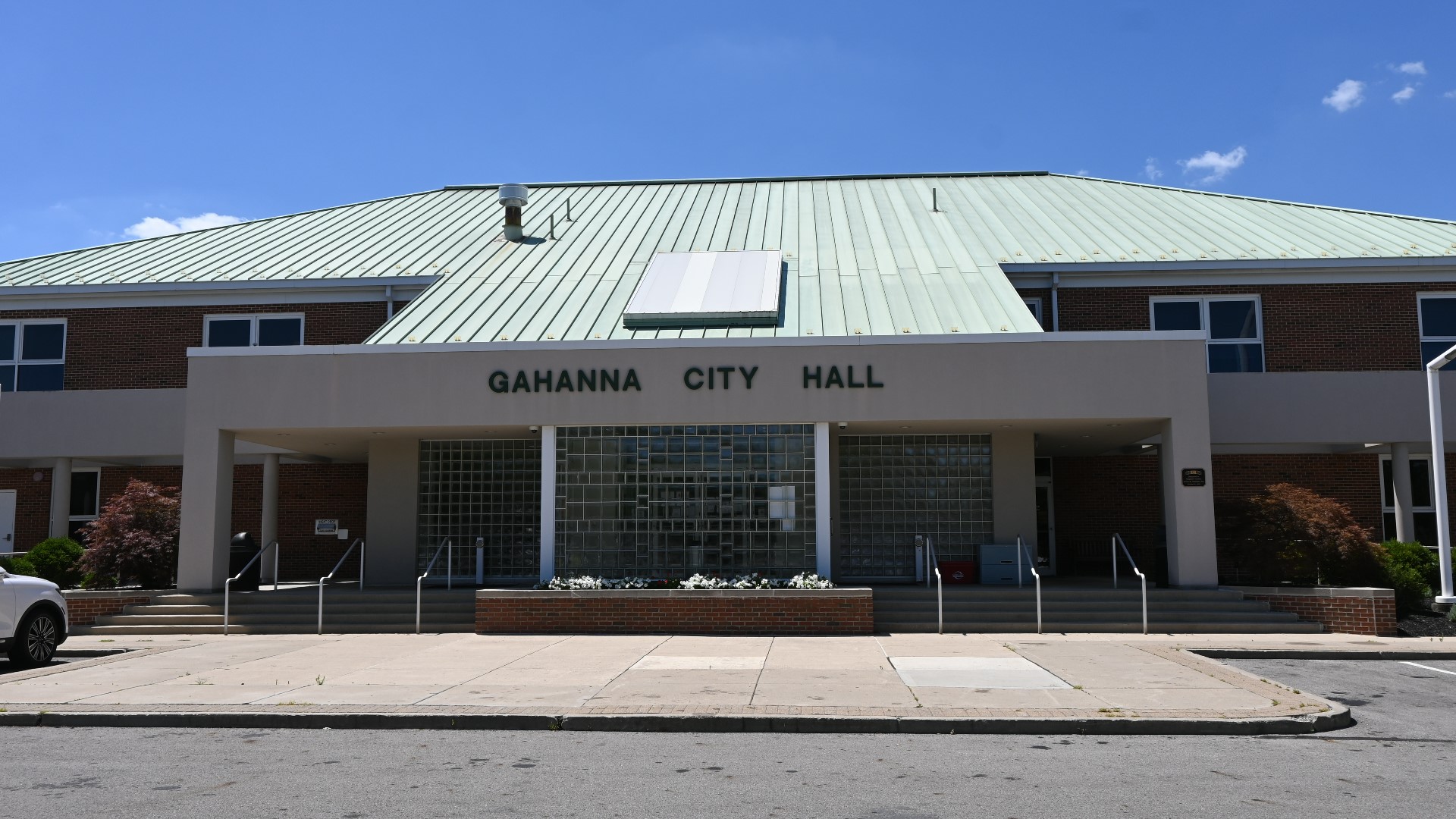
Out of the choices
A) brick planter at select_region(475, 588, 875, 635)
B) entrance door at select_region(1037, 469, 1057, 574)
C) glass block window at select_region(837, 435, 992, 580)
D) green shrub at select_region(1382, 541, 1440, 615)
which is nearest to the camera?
brick planter at select_region(475, 588, 875, 635)

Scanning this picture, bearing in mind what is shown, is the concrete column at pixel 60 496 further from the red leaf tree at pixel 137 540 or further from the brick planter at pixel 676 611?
the brick planter at pixel 676 611

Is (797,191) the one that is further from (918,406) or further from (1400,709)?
(1400,709)

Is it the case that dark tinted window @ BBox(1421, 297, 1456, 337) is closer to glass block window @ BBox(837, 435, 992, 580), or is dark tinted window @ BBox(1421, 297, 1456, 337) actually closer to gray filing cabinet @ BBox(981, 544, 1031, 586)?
glass block window @ BBox(837, 435, 992, 580)

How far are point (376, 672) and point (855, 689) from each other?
5.47 meters

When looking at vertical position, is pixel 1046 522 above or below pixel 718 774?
above

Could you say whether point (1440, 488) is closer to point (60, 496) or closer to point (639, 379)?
point (639, 379)

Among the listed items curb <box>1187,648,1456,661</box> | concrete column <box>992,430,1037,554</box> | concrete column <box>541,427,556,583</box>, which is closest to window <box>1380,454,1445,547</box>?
concrete column <box>992,430,1037,554</box>

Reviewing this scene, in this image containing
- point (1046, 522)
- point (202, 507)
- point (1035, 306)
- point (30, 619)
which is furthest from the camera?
point (1046, 522)

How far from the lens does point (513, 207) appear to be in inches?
1068

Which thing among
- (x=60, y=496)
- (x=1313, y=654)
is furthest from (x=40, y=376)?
(x=1313, y=654)

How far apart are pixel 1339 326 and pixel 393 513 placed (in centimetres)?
1935

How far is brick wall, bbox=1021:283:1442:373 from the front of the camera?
23891mm

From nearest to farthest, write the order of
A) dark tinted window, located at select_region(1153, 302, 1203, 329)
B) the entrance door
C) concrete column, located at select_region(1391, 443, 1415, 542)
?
concrete column, located at select_region(1391, 443, 1415, 542)
dark tinted window, located at select_region(1153, 302, 1203, 329)
the entrance door

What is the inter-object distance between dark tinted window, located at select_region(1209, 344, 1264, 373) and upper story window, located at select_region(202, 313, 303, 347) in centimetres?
1952
